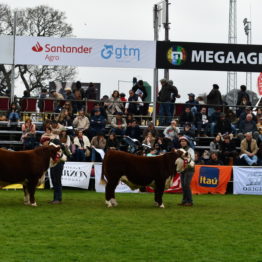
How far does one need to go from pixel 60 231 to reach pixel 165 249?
99.3 inches

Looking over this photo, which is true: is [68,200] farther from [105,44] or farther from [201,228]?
[105,44]

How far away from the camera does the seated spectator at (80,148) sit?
83.1 feet

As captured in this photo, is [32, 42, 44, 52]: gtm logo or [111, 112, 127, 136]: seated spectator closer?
[111, 112, 127, 136]: seated spectator

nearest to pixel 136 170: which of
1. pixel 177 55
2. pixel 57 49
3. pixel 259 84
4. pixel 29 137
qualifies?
pixel 29 137

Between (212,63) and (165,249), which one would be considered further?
(212,63)

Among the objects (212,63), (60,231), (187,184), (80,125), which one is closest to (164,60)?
(212,63)

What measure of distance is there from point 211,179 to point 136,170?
21.8 feet

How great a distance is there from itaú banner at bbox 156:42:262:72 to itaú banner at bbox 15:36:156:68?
100 cm

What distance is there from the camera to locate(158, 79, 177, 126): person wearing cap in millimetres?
29203

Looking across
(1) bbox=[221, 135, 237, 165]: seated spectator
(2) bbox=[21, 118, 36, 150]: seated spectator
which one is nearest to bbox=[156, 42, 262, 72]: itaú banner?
(1) bbox=[221, 135, 237, 165]: seated spectator

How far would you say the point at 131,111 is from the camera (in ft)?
97.5

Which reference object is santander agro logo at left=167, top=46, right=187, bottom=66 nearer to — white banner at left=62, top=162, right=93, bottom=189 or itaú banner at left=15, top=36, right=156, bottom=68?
itaú banner at left=15, top=36, right=156, bottom=68

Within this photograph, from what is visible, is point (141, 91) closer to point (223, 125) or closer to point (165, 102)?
point (165, 102)

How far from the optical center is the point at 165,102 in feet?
95.5
